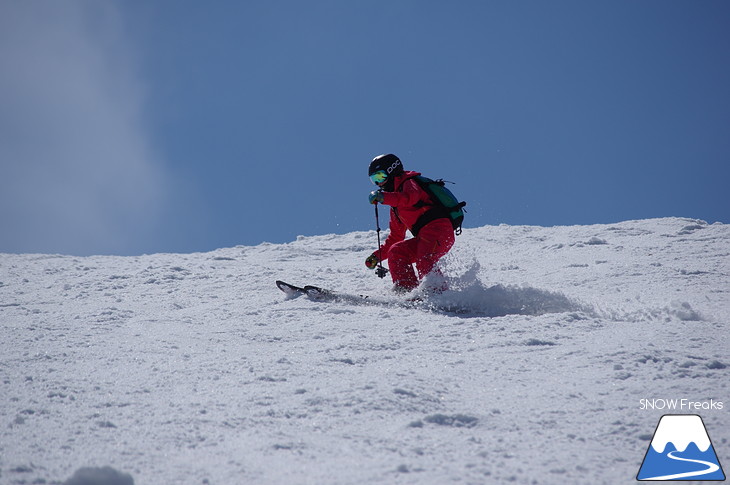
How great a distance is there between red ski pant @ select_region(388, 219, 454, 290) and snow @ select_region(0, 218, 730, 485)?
0.64ft

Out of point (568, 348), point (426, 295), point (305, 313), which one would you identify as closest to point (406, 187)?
point (426, 295)

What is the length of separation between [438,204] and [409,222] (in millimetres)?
398

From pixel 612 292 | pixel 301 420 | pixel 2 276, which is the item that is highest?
pixel 2 276

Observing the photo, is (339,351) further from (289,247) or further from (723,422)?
(289,247)

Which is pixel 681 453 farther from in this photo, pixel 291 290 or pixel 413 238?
pixel 291 290

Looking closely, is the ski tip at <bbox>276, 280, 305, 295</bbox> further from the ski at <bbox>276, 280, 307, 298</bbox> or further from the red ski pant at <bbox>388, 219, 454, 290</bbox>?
the red ski pant at <bbox>388, 219, 454, 290</bbox>

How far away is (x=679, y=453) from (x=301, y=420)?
1880 mm

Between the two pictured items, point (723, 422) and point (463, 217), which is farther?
point (463, 217)

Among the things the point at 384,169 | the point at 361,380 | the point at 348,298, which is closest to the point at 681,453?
the point at 361,380

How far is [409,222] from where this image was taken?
729cm

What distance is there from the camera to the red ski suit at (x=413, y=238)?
7.04 m

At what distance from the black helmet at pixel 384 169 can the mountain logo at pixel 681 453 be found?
15.0ft

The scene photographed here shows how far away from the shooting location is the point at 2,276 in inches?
364

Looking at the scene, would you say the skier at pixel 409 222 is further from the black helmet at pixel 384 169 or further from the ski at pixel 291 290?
the ski at pixel 291 290
